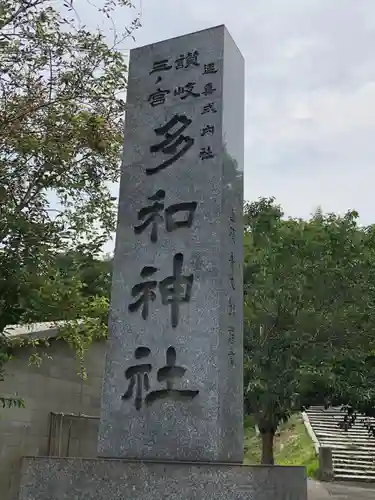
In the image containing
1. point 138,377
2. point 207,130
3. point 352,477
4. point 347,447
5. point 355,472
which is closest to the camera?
point 138,377

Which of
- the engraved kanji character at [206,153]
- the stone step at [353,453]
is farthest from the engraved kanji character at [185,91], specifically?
the stone step at [353,453]

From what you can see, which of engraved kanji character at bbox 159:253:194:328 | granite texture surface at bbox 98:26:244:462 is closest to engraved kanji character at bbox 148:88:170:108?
granite texture surface at bbox 98:26:244:462

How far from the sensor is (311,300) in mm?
9914

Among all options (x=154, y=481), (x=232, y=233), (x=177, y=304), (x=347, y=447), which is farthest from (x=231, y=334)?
(x=347, y=447)

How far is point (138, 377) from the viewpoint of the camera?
3689 millimetres

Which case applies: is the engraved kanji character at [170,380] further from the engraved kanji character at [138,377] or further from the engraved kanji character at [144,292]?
the engraved kanji character at [144,292]

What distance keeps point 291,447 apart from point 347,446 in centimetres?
160

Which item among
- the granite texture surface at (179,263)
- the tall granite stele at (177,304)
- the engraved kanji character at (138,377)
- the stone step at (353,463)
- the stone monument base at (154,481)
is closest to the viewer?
the stone monument base at (154,481)

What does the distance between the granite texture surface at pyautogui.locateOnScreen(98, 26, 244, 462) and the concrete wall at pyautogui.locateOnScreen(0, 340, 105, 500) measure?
3.27 meters

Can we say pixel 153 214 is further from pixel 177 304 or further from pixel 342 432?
pixel 342 432

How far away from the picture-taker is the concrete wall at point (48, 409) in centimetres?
649

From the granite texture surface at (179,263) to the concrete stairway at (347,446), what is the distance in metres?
9.16

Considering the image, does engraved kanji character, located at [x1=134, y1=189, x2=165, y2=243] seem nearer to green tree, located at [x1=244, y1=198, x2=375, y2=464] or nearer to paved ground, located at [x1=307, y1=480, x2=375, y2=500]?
green tree, located at [x1=244, y1=198, x2=375, y2=464]

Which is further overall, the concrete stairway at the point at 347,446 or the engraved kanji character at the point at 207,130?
the concrete stairway at the point at 347,446
